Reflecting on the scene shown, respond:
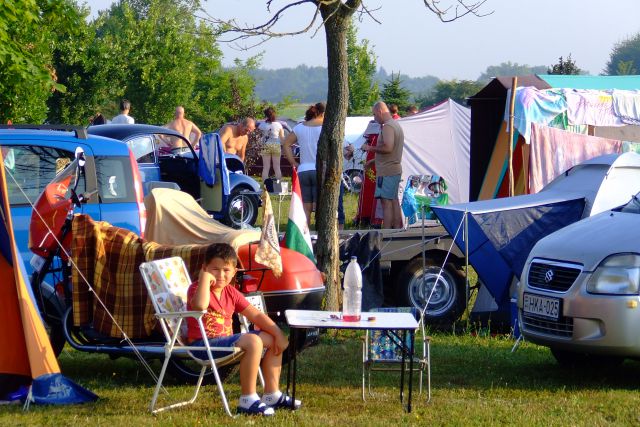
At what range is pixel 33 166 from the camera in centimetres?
951

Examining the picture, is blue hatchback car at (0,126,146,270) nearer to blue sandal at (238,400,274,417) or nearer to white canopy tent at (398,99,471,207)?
blue sandal at (238,400,274,417)

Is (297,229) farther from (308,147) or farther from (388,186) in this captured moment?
(308,147)

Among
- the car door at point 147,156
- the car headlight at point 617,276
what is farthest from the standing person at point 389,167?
the car headlight at point 617,276

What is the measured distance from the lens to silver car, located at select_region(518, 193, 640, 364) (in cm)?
689

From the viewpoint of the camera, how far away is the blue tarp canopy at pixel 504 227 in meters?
9.20

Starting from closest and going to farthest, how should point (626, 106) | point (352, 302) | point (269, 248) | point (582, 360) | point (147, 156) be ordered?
point (352, 302) → point (269, 248) → point (582, 360) → point (626, 106) → point (147, 156)

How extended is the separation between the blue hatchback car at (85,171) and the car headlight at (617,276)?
426cm

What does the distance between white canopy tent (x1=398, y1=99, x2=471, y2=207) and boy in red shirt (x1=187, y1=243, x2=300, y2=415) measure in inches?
437

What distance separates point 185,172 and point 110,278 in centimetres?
845

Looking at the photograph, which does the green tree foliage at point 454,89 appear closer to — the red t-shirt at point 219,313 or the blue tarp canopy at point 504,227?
the blue tarp canopy at point 504,227

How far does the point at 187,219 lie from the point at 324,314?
2157 millimetres

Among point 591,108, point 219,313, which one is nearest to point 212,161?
point 591,108

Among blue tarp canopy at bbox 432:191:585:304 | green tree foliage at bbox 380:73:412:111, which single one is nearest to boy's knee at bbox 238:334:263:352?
blue tarp canopy at bbox 432:191:585:304

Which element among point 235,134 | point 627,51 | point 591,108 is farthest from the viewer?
point 627,51
